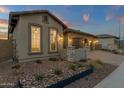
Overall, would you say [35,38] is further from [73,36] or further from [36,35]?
[73,36]

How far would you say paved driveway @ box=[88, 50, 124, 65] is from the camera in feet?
44.9

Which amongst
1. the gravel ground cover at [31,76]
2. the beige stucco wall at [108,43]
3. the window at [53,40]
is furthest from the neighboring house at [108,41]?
the gravel ground cover at [31,76]

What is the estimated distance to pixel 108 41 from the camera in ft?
52.1

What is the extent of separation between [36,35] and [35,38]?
191 millimetres

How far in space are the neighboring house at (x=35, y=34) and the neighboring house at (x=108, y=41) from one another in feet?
9.57

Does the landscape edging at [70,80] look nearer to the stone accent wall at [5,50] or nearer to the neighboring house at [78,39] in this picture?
the neighboring house at [78,39]

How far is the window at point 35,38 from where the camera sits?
444 inches

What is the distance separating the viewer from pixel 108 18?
1415 centimetres

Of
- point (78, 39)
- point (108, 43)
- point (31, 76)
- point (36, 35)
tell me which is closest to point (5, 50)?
point (36, 35)

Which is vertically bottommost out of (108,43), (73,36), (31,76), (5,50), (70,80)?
(70,80)

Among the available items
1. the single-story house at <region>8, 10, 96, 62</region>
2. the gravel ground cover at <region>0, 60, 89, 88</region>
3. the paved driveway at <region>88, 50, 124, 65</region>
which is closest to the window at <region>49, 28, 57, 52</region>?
the single-story house at <region>8, 10, 96, 62</region>

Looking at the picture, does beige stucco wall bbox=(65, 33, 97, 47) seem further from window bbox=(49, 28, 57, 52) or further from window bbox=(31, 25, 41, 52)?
window bbox=(31, 25, 41, 52)
